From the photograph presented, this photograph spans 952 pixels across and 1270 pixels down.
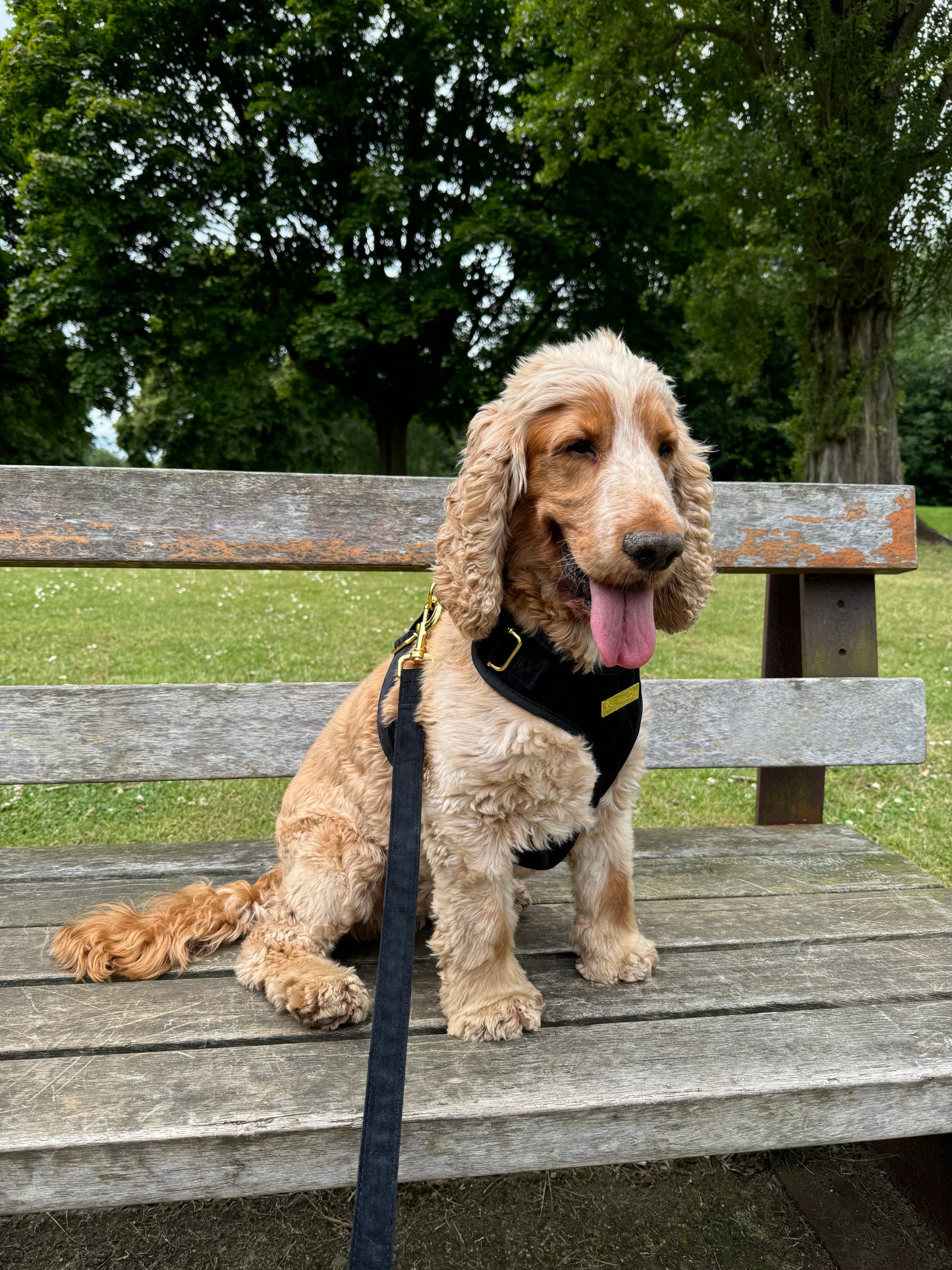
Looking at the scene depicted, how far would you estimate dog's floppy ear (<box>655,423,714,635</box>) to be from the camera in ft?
6.48

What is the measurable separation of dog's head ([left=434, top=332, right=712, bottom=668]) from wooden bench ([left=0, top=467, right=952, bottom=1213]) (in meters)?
0.79

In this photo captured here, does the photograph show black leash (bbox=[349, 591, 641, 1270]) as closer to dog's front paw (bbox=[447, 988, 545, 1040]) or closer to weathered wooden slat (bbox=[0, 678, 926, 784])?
dog's front paw (bbox=[447, 988, 545, 1040])

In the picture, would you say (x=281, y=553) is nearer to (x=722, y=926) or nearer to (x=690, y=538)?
(x=690, y=538)

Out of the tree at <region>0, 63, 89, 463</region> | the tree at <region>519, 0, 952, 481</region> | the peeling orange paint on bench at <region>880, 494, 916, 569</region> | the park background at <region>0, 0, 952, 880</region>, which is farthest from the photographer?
the tree at <region>0, 63, 89, 463</region>

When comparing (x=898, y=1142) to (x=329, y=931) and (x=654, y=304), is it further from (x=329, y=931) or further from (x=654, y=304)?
(x=654, y=304)

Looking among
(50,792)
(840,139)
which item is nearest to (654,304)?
(840,139)

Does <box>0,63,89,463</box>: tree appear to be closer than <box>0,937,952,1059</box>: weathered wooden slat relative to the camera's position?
No

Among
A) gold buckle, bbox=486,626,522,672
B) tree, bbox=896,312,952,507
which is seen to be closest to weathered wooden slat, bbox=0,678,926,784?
gold buckle, bbox=486,626,522,672

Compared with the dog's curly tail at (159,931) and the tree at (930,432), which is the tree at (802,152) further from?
the tree at (930,432)

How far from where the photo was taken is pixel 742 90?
14453mm

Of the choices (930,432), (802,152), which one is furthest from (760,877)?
(930,432)

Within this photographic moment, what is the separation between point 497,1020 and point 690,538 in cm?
112

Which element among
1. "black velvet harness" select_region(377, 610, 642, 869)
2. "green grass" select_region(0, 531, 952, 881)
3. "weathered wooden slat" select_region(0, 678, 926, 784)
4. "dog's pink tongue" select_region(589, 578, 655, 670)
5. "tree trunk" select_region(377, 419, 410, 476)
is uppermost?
"tree trunk" select_region(377, 419, 410, 476)

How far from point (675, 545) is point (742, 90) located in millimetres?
16128
